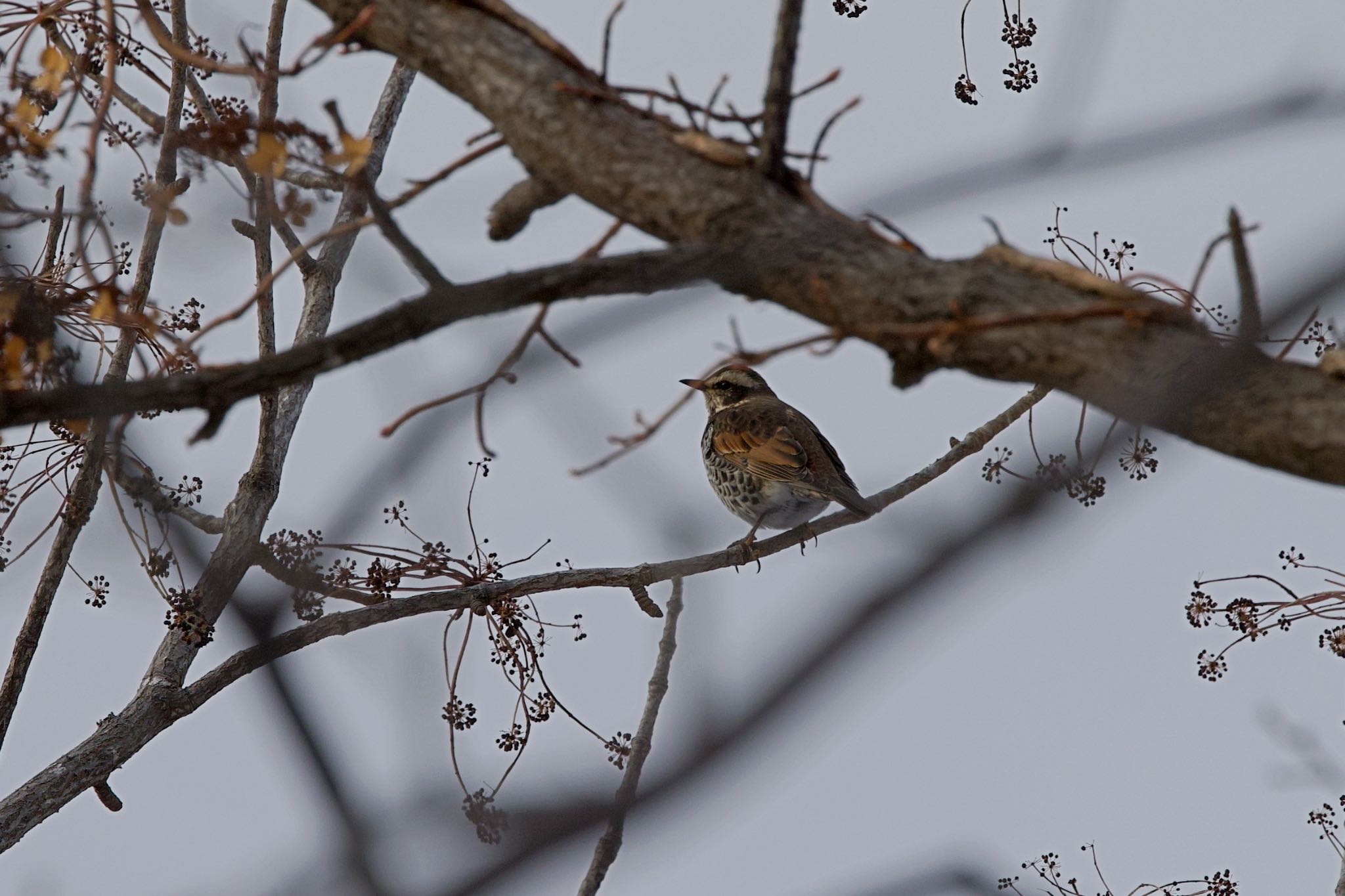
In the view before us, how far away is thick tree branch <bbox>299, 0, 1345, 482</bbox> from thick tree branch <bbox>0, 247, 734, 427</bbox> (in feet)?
0.71

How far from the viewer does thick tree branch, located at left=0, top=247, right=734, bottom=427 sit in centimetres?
252

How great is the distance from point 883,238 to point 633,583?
277 centimetres

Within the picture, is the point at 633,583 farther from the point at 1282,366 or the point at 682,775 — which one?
the point at 682,775

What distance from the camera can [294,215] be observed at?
9.68ft

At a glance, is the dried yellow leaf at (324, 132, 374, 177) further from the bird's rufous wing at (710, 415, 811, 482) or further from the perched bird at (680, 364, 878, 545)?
the bird's rufous wing at (710, 415, 811, 482)

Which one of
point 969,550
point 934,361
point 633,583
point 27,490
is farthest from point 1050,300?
point 27,490

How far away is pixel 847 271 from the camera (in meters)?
2.60

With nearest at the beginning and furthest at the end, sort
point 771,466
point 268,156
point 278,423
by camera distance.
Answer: point 268,156 → point 278,423 → point 771,466

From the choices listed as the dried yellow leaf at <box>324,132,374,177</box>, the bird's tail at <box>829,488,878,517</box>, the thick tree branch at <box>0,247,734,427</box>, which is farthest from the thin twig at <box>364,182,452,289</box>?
the bird's tail at <box>829,488,878,517</box>

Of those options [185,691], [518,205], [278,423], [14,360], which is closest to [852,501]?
[278,423]

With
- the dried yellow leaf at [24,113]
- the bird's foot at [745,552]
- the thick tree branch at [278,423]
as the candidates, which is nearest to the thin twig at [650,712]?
the bird's foot at [745,552]

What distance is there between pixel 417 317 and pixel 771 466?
438cm

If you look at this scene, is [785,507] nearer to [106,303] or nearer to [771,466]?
[771,466]

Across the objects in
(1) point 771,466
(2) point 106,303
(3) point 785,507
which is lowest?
(2) point 106,303
